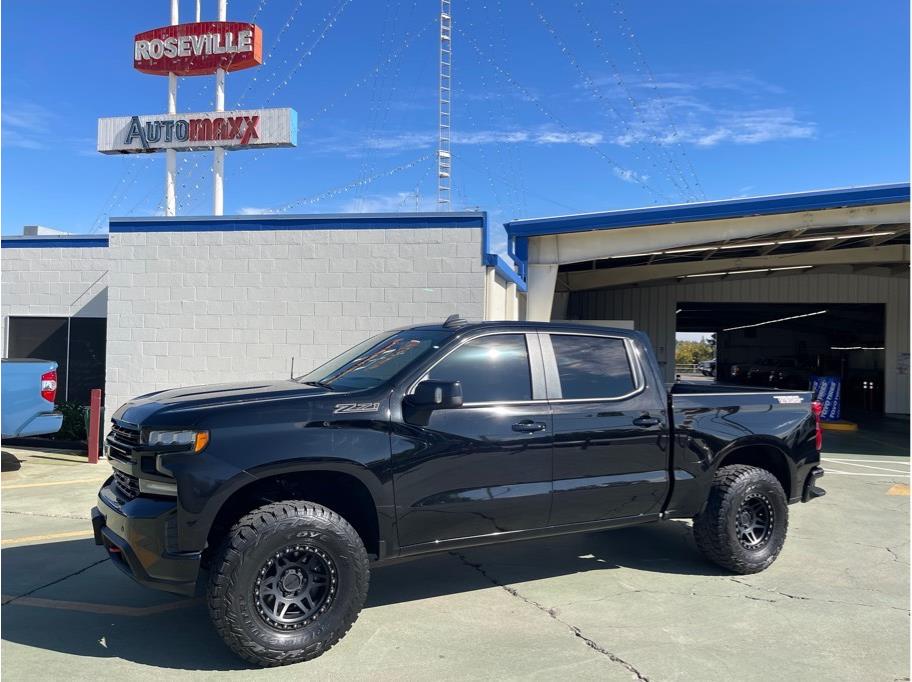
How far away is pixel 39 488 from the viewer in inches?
337

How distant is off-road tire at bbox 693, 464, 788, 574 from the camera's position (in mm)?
5457

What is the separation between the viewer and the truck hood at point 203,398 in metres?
4.04

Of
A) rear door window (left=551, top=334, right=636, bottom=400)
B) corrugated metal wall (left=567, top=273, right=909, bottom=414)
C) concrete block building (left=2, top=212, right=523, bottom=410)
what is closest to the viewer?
rear door window (left=551, top=334, right=636, bottom=400)

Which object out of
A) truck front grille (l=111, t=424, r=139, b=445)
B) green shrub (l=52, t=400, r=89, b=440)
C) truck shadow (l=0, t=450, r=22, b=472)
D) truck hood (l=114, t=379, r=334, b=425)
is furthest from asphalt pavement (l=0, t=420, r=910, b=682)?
green shrub (l=52, t=400, r=89, b=440)

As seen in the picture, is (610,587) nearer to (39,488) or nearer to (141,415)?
(141,415)

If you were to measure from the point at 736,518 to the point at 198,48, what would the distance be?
1661cm

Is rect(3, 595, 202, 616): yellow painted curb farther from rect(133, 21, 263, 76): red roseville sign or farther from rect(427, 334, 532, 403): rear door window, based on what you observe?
rect(133, 21, 263, 76): red roseville sign

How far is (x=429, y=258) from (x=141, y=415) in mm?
6593

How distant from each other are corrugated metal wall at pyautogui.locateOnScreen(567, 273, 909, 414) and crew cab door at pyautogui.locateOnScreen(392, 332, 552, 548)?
1678 cm

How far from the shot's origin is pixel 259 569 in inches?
153

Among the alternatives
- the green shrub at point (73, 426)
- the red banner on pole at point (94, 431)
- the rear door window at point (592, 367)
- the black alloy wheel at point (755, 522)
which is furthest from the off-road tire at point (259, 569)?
the green shrub at point (73, 426)

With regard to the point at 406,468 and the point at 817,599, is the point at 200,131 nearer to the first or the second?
the point at 406,468

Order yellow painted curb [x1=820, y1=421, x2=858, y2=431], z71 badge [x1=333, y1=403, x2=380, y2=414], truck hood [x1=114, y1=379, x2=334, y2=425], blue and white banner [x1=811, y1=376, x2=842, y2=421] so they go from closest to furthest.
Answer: truck hood [x1=114, y1=379, x2=334, y2=425] → z71 badge [x1=333, y1=403, x2=380, y2=414] → yellow painted curb [x1=820, y1=421, x2=858, y2=431] → blue and white banner [x1=811, y1=376, x2=842, y2=421]

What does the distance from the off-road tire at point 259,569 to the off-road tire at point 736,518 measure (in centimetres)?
284
